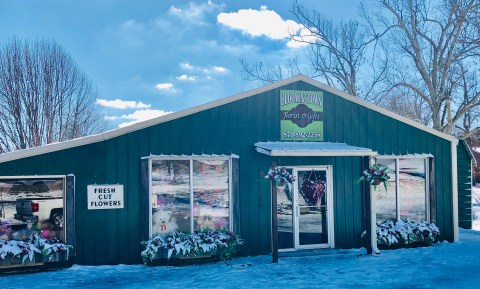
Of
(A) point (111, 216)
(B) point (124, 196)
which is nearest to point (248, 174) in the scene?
(B) point (124, 196)

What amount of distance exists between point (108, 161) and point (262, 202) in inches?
135

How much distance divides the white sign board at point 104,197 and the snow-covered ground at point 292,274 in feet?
3.93

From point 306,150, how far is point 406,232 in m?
3.51

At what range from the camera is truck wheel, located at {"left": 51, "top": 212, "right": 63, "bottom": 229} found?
8.90 metres

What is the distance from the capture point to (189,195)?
960cm

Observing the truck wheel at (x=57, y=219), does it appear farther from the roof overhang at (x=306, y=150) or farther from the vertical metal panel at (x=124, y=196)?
the roof overhang at (x=306, y=150)

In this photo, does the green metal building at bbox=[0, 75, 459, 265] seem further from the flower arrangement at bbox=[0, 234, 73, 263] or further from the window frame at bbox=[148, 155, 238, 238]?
the flower arrangement at bbox=[0, 234, 73, 263]

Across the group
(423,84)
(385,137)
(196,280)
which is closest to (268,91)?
(385,137)

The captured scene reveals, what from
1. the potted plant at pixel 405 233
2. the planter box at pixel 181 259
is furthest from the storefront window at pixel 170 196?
the potted plant at pixel 405 233

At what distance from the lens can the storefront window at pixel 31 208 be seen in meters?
8.65

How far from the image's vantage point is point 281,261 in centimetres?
938

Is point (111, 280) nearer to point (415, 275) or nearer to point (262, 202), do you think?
point (262, 202)

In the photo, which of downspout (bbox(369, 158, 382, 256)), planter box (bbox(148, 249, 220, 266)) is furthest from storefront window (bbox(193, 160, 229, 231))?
downspout (bbox(369, 158, 382, 256))

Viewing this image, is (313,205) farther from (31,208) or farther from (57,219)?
(31,208)
